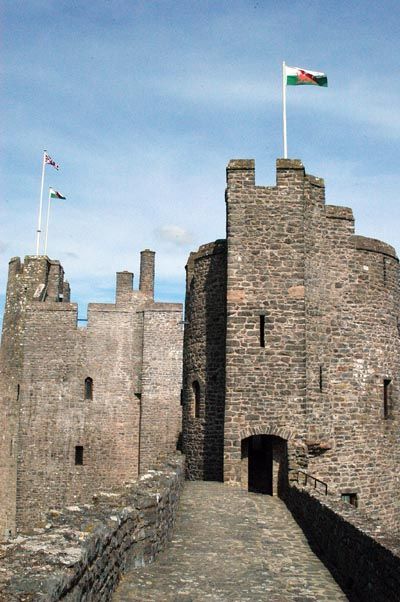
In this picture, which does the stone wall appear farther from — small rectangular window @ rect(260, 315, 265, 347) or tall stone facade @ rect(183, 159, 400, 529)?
small rectangular window @ rect(260, 315, 265, 347)

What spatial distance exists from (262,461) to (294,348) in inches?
172

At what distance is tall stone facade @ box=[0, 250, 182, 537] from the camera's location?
89.1ft

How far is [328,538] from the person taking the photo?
897 cm

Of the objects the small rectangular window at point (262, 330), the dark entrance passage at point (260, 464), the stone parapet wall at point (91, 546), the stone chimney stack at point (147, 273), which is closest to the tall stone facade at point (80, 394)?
the stone chimney stack at point (147, 273)

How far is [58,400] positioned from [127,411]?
A: 3.14 metres

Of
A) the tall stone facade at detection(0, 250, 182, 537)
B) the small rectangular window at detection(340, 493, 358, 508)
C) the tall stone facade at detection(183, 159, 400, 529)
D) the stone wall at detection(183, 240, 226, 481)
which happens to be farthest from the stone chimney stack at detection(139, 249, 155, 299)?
the small rectangular window at detection(340, 493, 358, 508)

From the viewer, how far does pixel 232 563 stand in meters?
8.63

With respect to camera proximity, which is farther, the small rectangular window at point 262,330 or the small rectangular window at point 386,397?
the small rectangular window at point 386,397

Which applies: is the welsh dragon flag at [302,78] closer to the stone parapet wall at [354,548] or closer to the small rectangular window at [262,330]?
the small rectangular window at [262,330]

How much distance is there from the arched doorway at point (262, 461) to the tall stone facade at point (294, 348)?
39 millimetres

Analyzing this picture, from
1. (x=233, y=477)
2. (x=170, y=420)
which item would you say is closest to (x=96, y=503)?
(x=233, y=477)

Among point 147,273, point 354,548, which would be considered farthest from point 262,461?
point 147,273

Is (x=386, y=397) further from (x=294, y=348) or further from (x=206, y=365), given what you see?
(x=206, y=365)

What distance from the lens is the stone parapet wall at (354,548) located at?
6.38m
